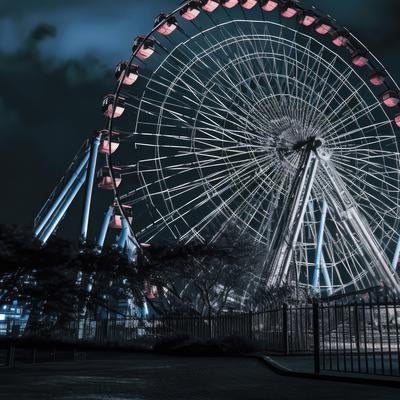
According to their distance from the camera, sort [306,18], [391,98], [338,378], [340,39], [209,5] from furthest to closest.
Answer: [340,39]
[391,98]
[306,18]
[209,5]
[338,378]

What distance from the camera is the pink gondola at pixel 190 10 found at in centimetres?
2561

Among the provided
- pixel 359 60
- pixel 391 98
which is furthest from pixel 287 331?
pixel 359 60

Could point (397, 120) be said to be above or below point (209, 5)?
below

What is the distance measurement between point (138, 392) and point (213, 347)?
9421mm

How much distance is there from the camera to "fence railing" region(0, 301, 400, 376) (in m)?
10.7

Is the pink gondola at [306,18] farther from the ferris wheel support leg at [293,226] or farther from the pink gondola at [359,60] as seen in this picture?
the ferris wheel support leg at [293,226]

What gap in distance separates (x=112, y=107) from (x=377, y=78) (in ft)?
43.4

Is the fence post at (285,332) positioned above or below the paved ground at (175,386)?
above

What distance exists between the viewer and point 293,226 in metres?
24.3

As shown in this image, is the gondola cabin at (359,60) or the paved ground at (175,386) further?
the gondola cabin at (359,60)

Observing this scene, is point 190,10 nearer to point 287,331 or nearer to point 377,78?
point 377,78

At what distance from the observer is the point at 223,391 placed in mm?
7887

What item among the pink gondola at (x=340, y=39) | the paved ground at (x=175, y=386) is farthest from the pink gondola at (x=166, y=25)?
the paved ground at (x=175, y=386)

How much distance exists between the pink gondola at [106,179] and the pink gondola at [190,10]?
753cm
